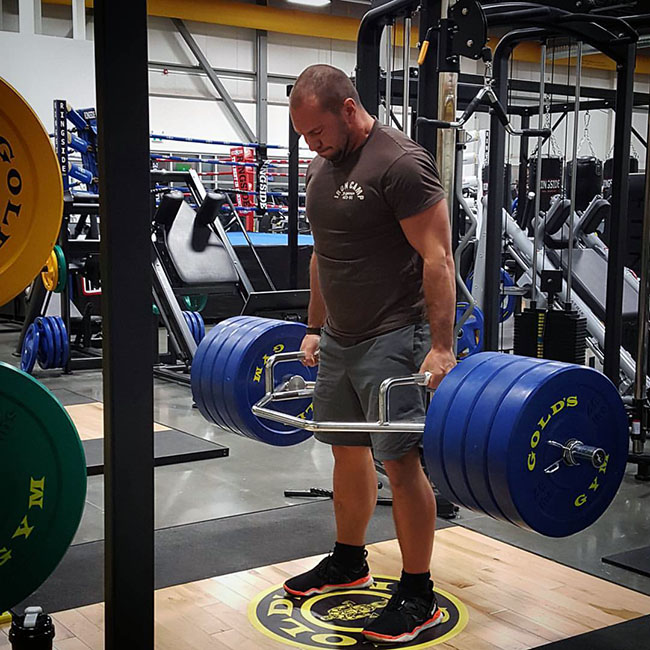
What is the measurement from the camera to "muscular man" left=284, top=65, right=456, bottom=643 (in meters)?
2.44

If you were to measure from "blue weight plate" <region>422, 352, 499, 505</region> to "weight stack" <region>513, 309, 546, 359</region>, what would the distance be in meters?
2.60

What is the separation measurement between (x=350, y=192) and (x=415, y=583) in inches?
43.6

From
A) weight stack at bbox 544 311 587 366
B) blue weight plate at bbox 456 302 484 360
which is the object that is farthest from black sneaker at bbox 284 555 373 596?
blue weight plate at bbox 456 302 484 360

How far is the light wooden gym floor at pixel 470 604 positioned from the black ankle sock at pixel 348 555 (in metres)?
0.20

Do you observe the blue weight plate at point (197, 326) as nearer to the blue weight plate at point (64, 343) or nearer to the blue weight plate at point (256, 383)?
the blue weight plate at point (64, 343)

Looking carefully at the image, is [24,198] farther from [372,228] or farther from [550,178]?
[550,178]

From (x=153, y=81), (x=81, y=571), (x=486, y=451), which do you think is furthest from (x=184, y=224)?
(x=153, y=81)

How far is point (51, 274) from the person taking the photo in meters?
6.64

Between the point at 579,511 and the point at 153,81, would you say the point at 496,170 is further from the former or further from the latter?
the point at 153,81

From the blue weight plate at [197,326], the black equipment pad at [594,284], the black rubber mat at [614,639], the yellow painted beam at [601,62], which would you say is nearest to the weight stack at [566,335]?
the black equipment pad at [594,284]

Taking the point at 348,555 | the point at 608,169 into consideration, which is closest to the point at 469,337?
the point at 608,169

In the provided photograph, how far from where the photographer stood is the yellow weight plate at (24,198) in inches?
81.0

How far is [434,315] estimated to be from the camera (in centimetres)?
246

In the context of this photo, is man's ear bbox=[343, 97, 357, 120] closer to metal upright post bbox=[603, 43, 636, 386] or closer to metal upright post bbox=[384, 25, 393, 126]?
metal upright post bbox=[384, 25, 393, 126]
